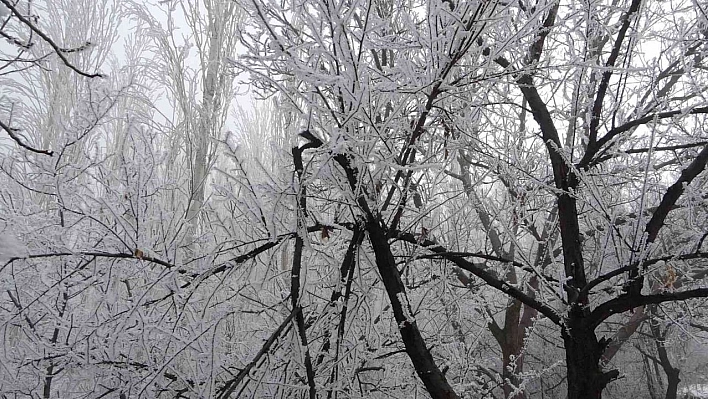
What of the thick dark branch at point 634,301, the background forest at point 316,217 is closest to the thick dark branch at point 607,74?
the background forest at point 316,217

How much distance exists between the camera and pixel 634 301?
188 centimetres

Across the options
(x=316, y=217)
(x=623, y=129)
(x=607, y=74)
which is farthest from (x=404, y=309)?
(x=607, y=74)

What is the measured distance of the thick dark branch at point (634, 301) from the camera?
5.73 ft

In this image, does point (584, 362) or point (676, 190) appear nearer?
point (676, 190)

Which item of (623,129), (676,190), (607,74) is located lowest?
(676,190)

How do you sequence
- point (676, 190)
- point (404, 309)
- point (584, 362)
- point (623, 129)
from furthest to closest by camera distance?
point (623, 129), point (584, 362), point (676, 190), point (404, 309)

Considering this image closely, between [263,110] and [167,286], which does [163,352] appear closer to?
[167,286]

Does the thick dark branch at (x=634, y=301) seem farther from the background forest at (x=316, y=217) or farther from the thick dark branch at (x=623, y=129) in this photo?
the thick dark branch at (x=623, y=129)

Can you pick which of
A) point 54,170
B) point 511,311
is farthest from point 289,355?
point 511,311

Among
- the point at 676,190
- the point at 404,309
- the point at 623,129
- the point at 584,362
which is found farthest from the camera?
the point at 623,129

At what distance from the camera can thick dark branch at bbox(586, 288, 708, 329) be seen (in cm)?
175

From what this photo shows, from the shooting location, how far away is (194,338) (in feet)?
5.74

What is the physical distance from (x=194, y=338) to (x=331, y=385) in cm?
54

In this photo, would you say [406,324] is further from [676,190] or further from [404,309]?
[676,190]
